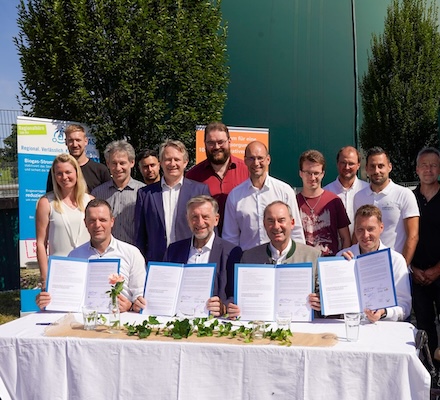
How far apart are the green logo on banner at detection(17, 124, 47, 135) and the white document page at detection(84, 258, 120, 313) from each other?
3.54 m

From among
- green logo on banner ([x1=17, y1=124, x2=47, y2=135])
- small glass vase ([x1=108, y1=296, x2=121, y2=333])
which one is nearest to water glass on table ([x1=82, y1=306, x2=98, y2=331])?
small glass vase ([x1=108, y1=296, x2=121, y2=333])

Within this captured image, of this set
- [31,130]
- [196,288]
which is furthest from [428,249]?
[31,130]

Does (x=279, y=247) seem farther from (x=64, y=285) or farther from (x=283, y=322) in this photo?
(x=64, y=285)

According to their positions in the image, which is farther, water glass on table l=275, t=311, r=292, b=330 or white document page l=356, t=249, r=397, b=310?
white document page l=356, t=249, r=397, b=310

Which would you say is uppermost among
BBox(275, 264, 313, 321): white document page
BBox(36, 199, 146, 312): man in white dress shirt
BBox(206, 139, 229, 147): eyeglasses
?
BBox(206, 139, 229, 147): eyeglasses

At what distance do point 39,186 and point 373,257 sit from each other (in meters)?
4.57

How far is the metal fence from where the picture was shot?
8.96m

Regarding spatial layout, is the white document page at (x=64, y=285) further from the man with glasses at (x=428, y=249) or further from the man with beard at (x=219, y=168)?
the man with glasses at (x=428, y=249)

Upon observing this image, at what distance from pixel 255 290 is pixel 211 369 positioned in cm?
61

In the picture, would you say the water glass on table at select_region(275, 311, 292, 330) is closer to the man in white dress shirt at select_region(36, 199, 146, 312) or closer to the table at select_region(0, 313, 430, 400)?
the table at select_region(0, 313, 430, 400)

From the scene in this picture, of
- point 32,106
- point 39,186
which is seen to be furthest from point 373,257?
point 32,106

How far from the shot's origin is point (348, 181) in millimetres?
4484

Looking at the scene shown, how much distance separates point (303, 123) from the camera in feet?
44.9

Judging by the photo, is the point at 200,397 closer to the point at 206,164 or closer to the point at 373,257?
the point at 373,257
